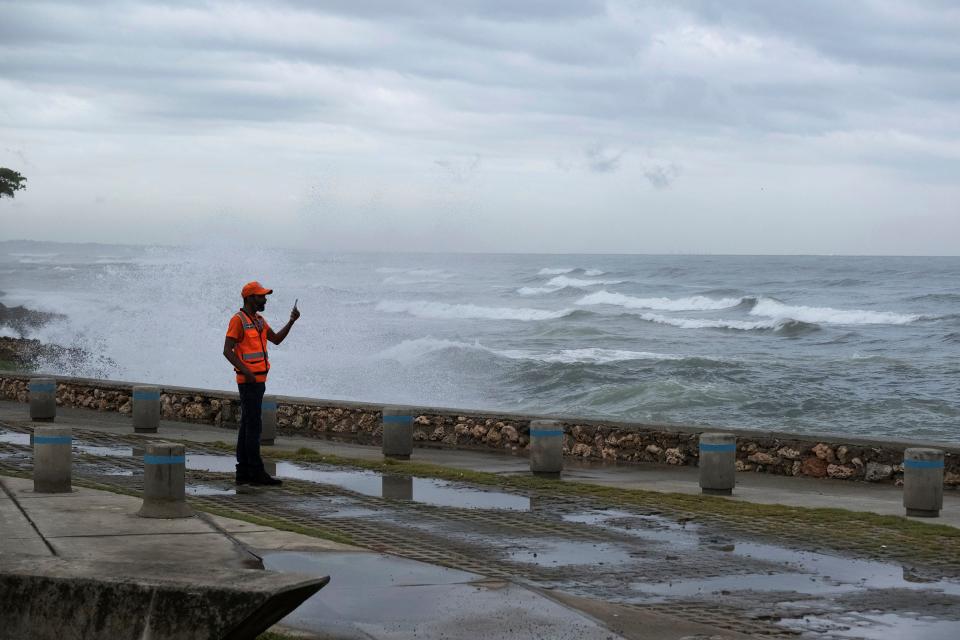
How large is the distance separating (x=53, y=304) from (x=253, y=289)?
159ft

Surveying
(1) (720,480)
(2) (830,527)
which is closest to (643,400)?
(1) (720,480)

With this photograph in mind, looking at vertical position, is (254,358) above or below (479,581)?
above

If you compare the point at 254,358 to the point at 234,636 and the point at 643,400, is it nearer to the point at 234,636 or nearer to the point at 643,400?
the point at 234,636

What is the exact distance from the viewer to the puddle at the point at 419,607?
6.79 m

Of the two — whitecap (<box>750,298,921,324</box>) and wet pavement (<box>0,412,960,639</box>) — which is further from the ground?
whitecap (<box>750,298,921,324</box>)

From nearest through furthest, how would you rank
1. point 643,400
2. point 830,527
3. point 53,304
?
point 830,527
point 643,400
point 53,304

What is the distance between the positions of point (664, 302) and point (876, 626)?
6617 cm

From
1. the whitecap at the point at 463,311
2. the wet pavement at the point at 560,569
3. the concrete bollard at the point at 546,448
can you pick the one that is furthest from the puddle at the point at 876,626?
the whitecap at the point at 463,311

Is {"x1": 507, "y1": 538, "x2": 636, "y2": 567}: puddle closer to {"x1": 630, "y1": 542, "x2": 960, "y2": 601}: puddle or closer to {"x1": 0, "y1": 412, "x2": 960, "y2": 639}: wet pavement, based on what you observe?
{"x1": 0, "y1": 412, "x2": 960, "y2": 639}: wet pavement

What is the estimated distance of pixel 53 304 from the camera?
57.3 metres

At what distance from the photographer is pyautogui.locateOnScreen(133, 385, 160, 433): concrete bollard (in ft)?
57.7

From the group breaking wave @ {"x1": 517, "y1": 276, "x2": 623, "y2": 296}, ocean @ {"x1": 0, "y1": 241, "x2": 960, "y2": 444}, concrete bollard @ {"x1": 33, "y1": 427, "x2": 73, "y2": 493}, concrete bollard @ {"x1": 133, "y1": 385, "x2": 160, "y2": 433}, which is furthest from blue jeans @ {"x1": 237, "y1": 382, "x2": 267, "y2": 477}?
breaking wave @ {"x1": 517, "y1": 276, "x2": 623, "y2": 296}

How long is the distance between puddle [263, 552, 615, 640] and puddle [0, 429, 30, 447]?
8.63m

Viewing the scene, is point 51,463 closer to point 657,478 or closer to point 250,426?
point 250,426
